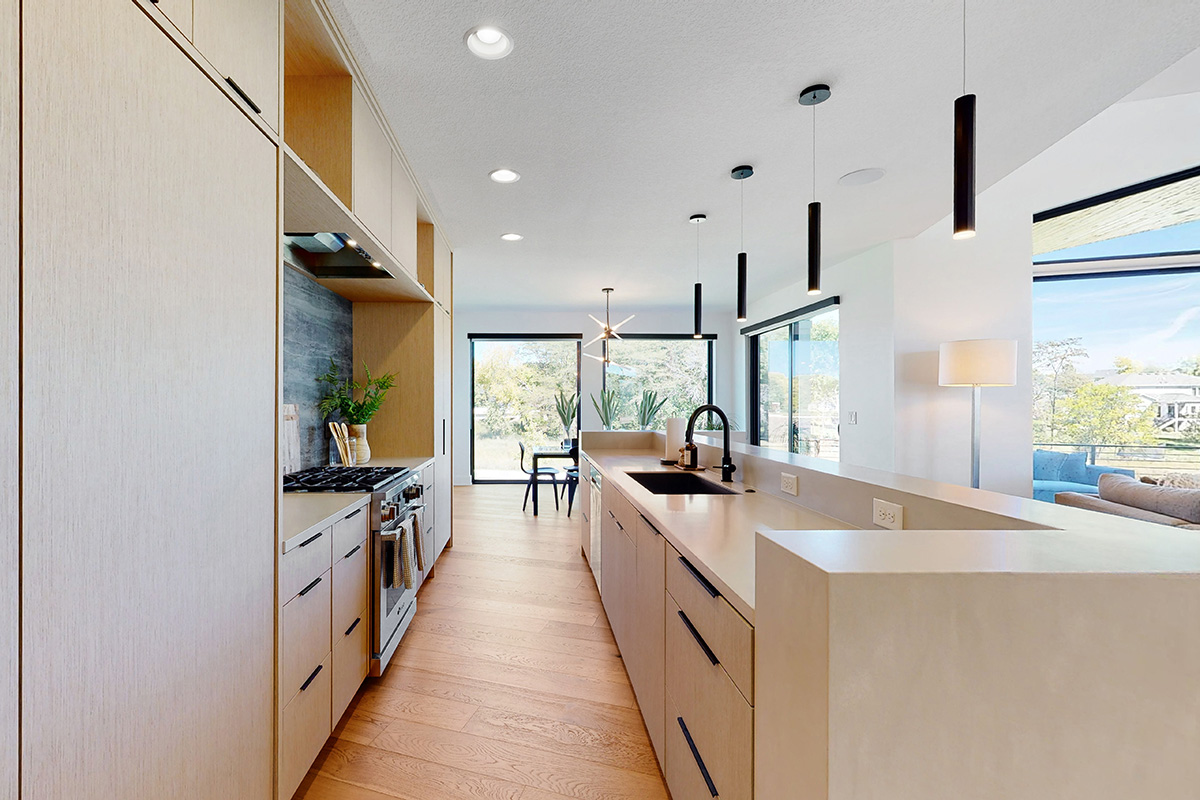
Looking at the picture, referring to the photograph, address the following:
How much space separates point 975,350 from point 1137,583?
12.5ft

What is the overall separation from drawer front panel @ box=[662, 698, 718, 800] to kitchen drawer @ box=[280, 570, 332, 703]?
107 cm

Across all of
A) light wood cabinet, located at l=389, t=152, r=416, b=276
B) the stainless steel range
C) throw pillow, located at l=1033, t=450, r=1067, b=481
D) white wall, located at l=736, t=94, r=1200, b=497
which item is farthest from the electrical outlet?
throw pillow, located at l=1033, t=450, r=1067, b=481

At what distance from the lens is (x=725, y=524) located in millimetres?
1647

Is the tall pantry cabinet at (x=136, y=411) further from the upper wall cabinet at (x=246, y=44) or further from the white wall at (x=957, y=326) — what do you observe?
the white wall at (x=957, y=326)

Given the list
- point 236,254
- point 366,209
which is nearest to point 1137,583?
point 236,254

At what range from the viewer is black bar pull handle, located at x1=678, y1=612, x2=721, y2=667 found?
3.70 feet

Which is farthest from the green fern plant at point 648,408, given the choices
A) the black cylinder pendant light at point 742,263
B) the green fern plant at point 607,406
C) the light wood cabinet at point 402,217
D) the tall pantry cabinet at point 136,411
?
the tall pantry cabinet at point 136,411

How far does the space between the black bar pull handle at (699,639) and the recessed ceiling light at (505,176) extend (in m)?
2.45

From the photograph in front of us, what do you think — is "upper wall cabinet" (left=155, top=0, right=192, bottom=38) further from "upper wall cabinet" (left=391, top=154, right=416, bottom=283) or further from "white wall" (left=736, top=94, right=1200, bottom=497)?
"white wall" (left=736, top=94, right=1200, bottom=497)

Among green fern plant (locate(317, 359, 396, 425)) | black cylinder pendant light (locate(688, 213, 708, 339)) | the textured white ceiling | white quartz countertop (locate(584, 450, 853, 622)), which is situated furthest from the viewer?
black cylinder pendant light (locate(688, 213, 708, 339))

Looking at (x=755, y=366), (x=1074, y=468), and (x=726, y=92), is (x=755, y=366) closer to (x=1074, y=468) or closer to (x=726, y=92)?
(x=1074, y=468)

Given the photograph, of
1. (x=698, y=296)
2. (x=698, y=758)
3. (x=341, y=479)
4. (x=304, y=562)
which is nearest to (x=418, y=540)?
(x=341, y=479)

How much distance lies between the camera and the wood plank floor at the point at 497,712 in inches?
65.2

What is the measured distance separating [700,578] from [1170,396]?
634 cm
